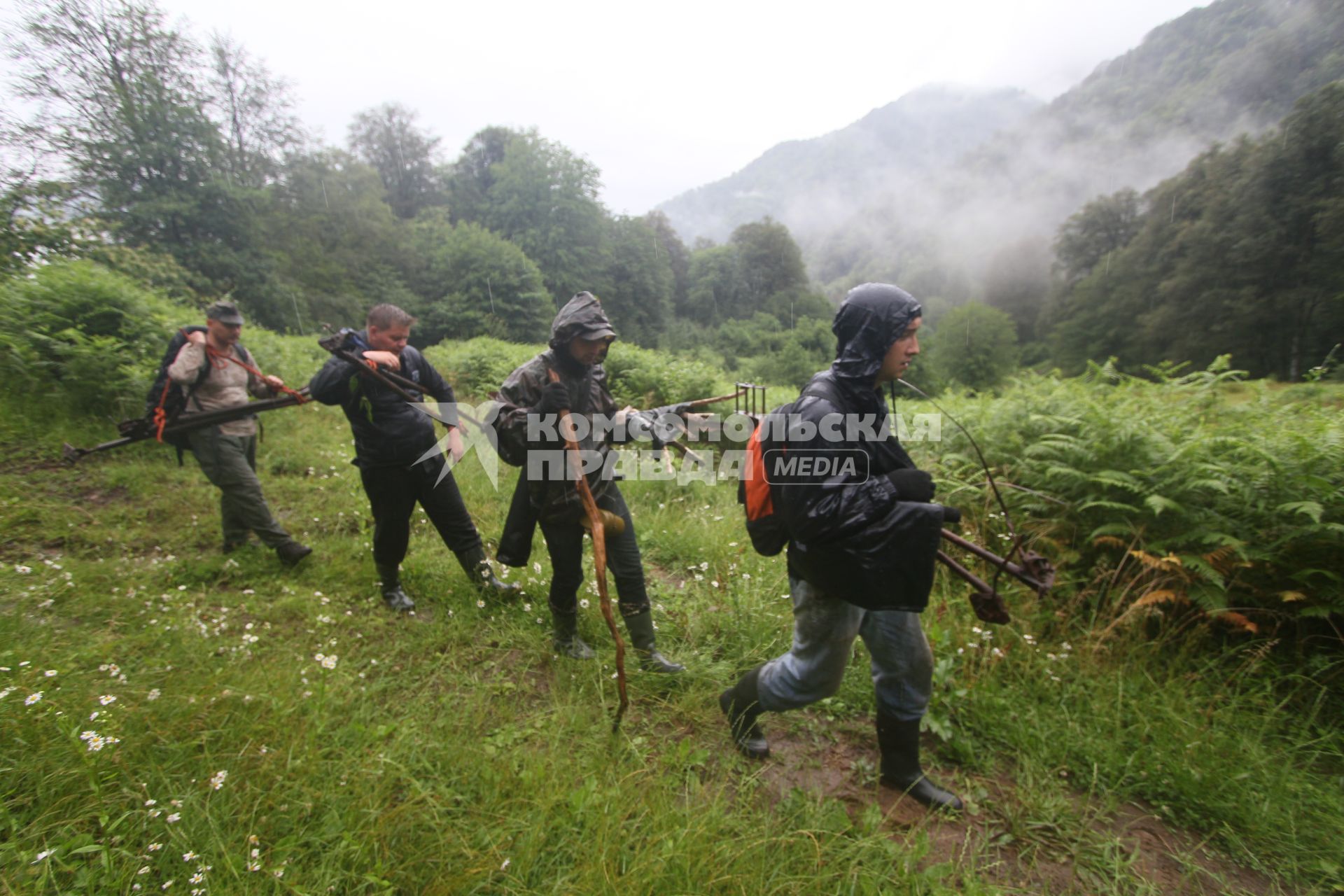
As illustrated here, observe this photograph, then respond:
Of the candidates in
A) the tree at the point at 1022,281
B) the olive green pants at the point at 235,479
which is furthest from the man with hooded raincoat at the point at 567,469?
the tree at the point at 1022,281

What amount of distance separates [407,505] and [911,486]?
128 inches

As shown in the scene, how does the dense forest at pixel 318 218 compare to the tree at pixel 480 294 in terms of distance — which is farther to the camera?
the tree at pixel 480 294

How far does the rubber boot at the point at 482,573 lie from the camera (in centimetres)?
375

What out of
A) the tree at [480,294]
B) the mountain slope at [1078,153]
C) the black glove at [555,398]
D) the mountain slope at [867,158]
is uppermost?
the mountain slope at [867,158]

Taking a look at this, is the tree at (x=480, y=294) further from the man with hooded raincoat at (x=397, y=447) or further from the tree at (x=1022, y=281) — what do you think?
the tree at (x=1022, y=281)

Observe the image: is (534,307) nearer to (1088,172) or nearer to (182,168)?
(182,168)

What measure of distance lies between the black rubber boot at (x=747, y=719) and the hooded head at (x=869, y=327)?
1.41 meters

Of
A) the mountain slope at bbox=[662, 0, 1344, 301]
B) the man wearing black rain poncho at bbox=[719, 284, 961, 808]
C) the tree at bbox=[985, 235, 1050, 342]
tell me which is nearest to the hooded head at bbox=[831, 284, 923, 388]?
the man wearing black rain poncho at bbox=[719, 284, 961, 808]

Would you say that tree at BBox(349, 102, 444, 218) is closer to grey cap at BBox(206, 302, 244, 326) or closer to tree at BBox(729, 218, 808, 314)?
tree at BBox(729, 218, 808, 314)

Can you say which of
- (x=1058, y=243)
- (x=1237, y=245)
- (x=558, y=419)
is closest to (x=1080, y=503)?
(x=558, y=419)

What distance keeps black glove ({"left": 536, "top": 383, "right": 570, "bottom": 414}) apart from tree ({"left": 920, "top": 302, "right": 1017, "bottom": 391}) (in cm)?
3804

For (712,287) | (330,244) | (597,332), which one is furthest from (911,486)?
(712,287)

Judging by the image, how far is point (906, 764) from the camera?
230 cm

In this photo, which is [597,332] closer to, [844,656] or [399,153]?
[844,656]
